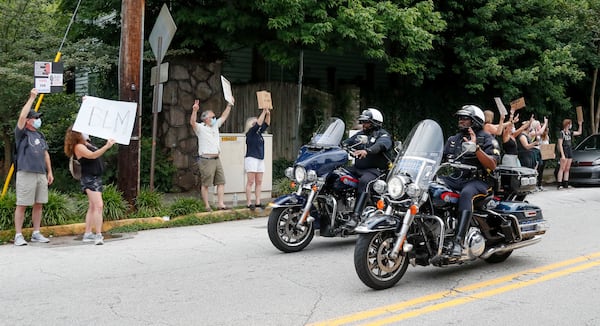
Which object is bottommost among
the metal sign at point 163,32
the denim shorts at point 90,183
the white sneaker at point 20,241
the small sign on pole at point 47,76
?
the white sneaker at point 20,241

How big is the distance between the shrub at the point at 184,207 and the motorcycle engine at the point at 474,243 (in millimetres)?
5821

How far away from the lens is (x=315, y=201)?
27.5 ft

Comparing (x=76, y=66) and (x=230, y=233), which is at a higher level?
(x=76, y=66)

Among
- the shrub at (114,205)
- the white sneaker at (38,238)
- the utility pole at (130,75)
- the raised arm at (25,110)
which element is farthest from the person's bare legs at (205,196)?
the raised arm at (25,110)

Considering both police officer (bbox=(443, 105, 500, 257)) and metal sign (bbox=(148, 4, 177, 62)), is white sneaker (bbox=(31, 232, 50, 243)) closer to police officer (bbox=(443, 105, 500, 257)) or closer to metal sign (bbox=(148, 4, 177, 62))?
metal sign (bbox=(148, 4, 177, 62))

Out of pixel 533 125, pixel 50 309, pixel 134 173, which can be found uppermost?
pixel 533 125

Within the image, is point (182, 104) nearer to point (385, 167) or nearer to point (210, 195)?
point (210, 195)

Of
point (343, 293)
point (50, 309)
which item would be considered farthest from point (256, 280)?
point (50, 309)

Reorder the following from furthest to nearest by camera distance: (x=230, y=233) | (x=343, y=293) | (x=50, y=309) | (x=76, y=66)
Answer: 1. (x=76, y=66)
2. (x=230, y=233)
3. (x=343, y=293)
4. (x=50, y=309)

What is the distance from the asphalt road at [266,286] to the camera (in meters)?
5.57

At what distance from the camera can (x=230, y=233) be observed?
32.9 ft

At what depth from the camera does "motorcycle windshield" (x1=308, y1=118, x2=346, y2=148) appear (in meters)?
8.75

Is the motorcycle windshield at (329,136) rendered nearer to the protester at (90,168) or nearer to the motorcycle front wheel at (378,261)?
the motorcycle front wheel at (378,261)

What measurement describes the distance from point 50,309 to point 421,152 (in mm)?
3935
